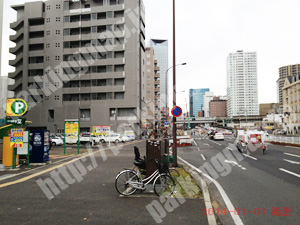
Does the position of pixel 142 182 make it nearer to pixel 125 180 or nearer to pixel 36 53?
pixel 125 180

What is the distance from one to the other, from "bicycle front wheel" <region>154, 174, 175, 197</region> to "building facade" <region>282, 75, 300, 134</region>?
232ft

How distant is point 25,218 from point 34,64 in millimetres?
58949

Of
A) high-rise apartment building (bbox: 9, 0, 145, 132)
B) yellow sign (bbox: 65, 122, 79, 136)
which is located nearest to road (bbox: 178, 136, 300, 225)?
yellow sign (bbox: 65, 122, 79, 136)

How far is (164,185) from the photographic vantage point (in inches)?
275

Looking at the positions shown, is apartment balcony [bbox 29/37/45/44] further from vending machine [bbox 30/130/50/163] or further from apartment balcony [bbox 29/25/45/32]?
vending machine [bbox 30/130/50/163]

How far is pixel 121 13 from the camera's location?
181 ft

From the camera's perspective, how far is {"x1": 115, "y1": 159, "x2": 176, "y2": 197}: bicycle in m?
6.69

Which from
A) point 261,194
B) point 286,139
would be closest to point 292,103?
point 286,139

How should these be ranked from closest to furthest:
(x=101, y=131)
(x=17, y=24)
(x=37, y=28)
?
(x=101, y=131), (x=37, y=28), (x=17, y=24)

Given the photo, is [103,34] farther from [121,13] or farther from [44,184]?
[44,184]

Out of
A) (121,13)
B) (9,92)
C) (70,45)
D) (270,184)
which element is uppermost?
(121,13)

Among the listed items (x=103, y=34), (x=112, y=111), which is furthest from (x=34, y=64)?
(x=112, y=111)

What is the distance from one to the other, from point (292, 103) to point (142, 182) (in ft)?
249

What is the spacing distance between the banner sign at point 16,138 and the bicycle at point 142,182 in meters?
6.92
